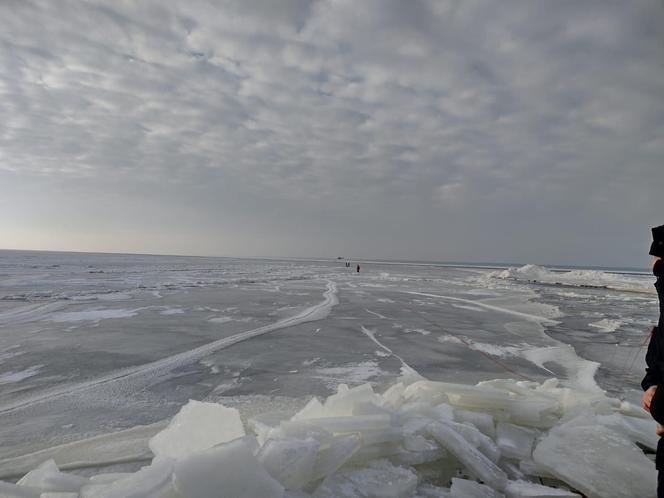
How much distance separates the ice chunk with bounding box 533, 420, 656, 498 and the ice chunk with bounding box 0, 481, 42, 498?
318 cm

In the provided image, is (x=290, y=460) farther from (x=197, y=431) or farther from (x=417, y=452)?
(x=417, y=452)

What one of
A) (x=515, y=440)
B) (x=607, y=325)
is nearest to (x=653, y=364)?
(x=515, y=440)

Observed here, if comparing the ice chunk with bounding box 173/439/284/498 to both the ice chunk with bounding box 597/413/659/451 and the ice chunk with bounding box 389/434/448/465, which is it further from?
the ice chunk with bounding box 597/413/659/451

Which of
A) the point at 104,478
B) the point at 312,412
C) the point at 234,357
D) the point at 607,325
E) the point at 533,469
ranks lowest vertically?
the point at 607,325

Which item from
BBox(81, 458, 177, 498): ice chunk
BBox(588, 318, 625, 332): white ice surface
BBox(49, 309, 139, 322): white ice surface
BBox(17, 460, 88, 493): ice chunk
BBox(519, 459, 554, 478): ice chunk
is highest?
BBox(81, 458, 177, 498): ice chunk

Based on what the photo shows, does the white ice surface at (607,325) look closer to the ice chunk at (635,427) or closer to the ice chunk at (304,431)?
the ice chunk at (635,427)

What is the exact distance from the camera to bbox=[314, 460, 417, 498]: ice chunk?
2104 mm

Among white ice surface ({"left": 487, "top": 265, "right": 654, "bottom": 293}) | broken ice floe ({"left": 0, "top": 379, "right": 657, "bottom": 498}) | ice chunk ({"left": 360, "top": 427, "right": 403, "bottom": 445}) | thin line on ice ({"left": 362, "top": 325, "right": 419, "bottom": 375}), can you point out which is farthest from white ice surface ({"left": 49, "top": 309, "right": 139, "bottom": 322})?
white ice surface ({"left": 487, "top": 265, "right": 654, "bottom": 293})

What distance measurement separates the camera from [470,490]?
2.21 meters

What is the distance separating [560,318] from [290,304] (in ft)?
29.2

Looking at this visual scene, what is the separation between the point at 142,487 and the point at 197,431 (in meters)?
0.68

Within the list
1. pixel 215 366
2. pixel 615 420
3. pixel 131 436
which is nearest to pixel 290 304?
pixel 215 366

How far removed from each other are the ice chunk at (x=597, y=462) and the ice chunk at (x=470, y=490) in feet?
1.87

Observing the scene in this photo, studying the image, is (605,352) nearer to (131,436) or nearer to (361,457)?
(361,457)
